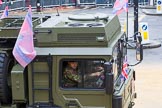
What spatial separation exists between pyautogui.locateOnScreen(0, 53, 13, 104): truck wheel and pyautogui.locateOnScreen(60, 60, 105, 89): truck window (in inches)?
37.8

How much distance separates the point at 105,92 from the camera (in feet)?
25.8

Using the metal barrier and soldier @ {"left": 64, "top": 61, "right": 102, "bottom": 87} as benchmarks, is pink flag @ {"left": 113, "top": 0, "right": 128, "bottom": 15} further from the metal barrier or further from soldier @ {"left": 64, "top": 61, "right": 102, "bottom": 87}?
the metal barrier

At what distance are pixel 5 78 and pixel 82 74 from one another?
1.30 metres

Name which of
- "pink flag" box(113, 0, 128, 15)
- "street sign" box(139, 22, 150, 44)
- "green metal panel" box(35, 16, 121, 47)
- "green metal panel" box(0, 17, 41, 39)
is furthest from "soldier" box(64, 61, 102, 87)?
"street sign" box(139, 22, 150, 44)

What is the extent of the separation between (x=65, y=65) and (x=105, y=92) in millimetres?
780

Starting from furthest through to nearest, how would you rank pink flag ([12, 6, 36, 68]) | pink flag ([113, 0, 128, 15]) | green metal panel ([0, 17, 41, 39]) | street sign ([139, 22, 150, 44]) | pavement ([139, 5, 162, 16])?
pavement ([139, 5, 162, 16]), street sign ([139, 22, 150, 44]), pink flag ([113, 0, 128, 15]), green metal panel ([0, 17, 41, 39]), pink flag ([12, 6, 36, 68])

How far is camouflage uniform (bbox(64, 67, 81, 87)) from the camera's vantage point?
314 inches

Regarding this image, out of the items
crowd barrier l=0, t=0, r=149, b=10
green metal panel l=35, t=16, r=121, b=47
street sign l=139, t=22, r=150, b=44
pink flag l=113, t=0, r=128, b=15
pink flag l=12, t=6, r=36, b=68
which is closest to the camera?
pink flag l=12, t=6, r=36, b=68

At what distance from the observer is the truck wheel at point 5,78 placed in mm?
8111

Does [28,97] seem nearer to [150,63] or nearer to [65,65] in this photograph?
[65,65]

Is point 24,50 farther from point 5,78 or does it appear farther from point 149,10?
point 149,10

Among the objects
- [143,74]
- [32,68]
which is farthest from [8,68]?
[143,74]

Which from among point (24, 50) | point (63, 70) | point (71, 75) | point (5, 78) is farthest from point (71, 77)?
point (5, 78)

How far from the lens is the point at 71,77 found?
7.99m
